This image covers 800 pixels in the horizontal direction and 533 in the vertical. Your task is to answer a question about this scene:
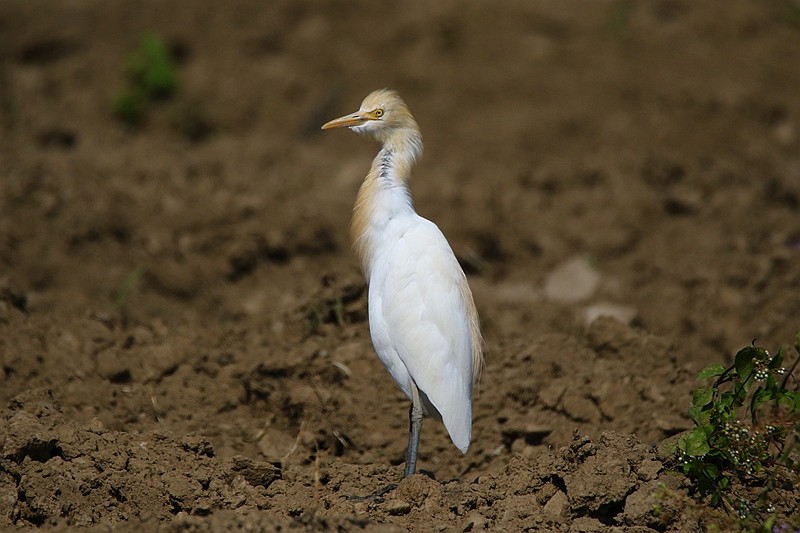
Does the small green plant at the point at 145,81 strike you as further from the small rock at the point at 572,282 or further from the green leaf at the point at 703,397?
the green leaf at the point at 703,397

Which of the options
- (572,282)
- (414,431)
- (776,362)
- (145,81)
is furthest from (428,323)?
(145,81)

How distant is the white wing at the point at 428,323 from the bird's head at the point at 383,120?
73 cm

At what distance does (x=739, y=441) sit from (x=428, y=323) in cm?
169

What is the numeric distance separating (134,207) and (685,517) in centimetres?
644

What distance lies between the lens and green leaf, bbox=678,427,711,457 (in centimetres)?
430

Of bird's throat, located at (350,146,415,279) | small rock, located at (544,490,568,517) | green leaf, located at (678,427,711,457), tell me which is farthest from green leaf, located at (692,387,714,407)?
bird's throat, located at (350,146,415,279)

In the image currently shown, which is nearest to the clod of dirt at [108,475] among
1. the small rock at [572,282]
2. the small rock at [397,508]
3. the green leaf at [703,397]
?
the small rock at [397,508]

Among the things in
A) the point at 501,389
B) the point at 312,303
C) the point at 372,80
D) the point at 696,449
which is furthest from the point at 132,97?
the point at 696,449

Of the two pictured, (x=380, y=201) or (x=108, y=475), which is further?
(x=380, y=201)

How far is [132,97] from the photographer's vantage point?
12227 millimetres

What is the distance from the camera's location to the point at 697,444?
432 centimetres

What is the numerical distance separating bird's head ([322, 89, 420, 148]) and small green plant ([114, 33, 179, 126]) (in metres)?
7.32

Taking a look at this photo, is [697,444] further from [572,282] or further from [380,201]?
[572,282]

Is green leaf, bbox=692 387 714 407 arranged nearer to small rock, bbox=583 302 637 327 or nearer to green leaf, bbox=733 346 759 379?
green leaf, bbox=733 346 759 379
